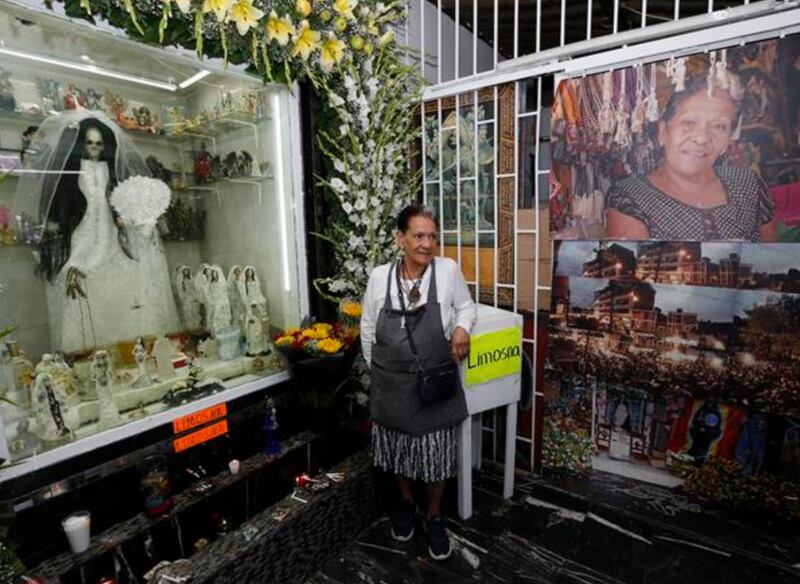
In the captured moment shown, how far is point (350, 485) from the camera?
228 centimetres

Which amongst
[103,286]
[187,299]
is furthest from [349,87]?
[103,286]

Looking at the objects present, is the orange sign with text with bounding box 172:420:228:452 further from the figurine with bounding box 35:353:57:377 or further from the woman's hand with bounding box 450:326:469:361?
the woman's hand with bounding box 450:326:469:361

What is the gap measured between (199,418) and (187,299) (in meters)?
0.68

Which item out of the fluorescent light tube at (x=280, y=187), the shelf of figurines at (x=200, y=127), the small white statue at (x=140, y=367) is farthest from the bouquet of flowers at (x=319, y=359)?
the shelf of figurines at (x=200, y=127)

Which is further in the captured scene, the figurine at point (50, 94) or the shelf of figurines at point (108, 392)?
the figurine at point (50, 94)

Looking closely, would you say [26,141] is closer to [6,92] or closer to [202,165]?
[6,92]

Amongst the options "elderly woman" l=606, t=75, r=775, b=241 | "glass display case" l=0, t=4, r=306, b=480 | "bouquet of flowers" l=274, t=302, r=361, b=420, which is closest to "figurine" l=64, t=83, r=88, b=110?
"glass display case" l=0, t=4, r=306, b=480

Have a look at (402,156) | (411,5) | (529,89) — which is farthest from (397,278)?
(411,5)

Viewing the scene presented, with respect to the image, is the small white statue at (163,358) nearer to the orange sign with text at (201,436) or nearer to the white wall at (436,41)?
the orange sign with text at (201,436)

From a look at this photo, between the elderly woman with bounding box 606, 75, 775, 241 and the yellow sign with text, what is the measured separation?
84 cm

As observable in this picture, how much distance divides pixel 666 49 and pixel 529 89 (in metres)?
0.66

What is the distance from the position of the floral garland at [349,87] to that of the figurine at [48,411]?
137cm

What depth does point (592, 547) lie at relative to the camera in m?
2.17

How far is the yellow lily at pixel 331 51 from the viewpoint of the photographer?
239 centimetres
